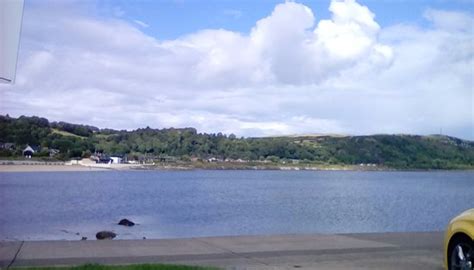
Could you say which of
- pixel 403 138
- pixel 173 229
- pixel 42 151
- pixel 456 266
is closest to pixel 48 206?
pixel 42 151

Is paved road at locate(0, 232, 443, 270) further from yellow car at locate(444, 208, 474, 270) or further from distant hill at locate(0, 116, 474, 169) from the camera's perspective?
distant hill at locate(0, 116, 474, 169)

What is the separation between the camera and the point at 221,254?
12.8 meters

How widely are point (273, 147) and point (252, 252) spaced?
3845 centimetres

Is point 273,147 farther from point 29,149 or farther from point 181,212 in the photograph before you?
point 29,149

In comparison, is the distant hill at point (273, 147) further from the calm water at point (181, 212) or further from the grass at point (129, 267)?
the grass at point (129, 267)

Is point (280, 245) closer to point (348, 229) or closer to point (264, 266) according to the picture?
point (264, 266)

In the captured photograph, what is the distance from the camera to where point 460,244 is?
975cm

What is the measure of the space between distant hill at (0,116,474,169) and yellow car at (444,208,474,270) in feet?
76.9

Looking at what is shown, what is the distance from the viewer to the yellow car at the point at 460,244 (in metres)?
9.50

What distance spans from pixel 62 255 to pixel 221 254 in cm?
244

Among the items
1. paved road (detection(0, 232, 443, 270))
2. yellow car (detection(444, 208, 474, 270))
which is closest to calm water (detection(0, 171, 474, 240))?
paved road (detection(0, 232, 443, 270))

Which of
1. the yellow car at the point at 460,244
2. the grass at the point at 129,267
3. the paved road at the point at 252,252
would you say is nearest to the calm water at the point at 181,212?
the paved road at the point at 252,252

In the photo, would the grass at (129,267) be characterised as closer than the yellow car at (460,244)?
No

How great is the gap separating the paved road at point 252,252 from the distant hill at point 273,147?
18312 millimetres
